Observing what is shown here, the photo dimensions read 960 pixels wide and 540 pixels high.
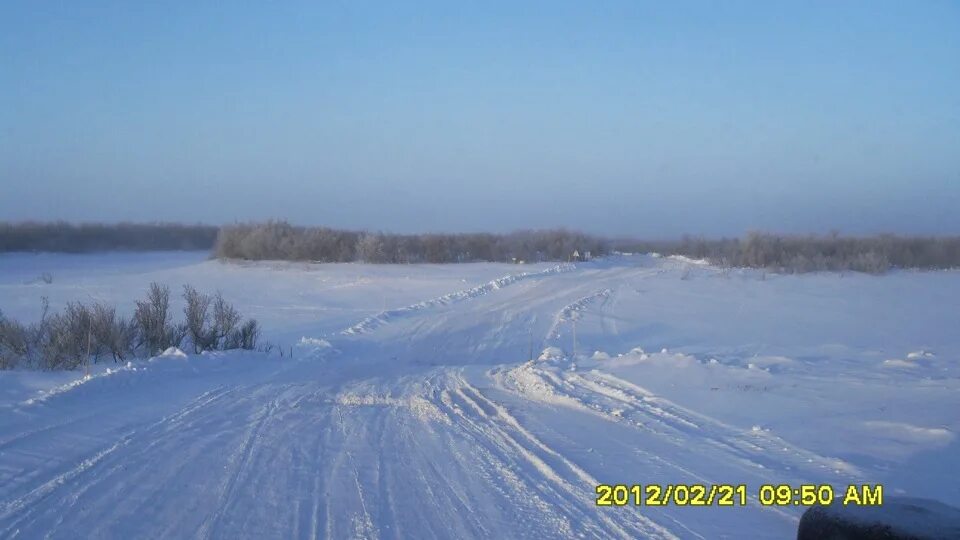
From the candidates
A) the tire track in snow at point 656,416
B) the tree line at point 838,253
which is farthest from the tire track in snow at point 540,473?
the tree line at point 838,253

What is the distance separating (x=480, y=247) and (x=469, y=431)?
53559 millimetres

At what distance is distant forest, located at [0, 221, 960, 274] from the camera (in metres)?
51.8

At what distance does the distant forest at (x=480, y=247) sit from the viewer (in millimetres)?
51844

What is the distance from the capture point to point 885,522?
4066 millimetres

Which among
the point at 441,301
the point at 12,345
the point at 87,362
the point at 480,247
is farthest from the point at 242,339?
the point at 480,247

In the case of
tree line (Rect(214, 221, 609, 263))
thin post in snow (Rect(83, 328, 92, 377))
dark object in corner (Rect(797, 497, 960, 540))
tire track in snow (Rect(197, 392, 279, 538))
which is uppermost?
tree line (Rect(214, 221, 609, 263))

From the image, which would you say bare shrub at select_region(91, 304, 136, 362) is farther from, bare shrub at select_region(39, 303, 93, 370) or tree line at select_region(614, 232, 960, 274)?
tree line at select_region(614, 232, 960, 274)

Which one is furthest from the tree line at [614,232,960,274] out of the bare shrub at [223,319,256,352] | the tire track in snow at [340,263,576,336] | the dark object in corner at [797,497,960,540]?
the dark object in corner at [797,497,960,540]

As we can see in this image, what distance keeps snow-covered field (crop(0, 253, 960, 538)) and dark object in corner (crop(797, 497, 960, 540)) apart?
192cm

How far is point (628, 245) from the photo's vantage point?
111 meters

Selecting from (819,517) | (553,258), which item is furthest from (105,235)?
(819,517)

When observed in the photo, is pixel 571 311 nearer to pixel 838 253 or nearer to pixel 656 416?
pixel 656 416

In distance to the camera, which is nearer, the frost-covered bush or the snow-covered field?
the snow-covered field

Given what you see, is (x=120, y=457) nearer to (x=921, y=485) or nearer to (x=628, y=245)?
(x=921, y=485)
